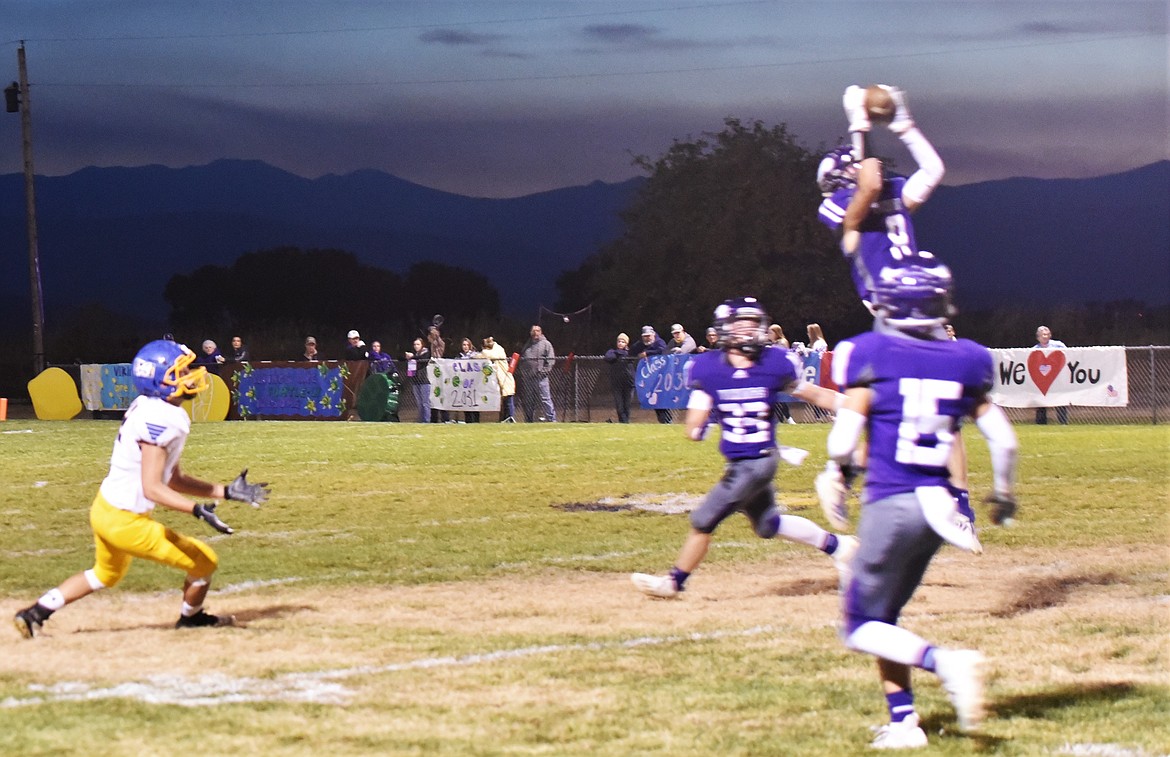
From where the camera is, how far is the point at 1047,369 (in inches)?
843

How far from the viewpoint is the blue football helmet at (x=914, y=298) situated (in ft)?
16.3

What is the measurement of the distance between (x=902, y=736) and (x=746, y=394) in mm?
2839

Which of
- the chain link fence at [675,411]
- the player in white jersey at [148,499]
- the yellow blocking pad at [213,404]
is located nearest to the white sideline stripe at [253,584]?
the player in white jersey at [148,499]

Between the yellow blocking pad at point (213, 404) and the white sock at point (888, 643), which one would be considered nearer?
the white sock at point (888, 643)

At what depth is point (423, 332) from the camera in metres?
59.1

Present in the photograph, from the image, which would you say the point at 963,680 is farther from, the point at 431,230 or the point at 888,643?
the point at 431,230

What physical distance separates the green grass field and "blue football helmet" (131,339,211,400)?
1.17 meters

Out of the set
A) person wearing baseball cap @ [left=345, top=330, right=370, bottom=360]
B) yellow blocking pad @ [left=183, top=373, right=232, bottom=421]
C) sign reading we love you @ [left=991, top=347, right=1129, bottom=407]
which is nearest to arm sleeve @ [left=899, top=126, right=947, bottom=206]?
sign reading we love you @ [left=991, top=347, right=1129, bottom=407]

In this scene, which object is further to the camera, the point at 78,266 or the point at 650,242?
the point at 78,266

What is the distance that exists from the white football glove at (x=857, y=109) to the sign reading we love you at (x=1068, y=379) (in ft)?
49.9

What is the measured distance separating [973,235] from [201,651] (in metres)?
98.7

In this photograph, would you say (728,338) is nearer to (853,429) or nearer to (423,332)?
(853,429)

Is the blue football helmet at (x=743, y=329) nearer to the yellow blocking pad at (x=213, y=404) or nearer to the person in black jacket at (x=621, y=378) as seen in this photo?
the person in black jacket at (x=621, y=378)

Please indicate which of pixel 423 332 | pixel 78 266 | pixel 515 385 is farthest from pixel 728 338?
pixel 78 266
